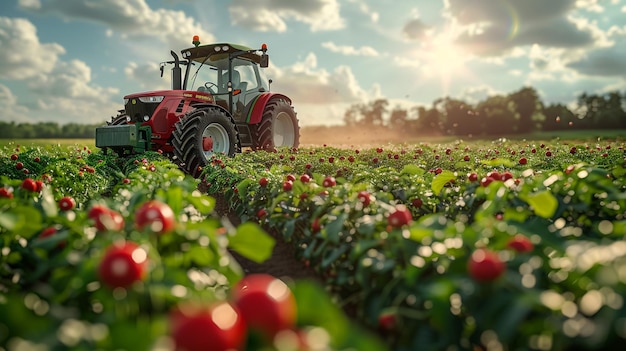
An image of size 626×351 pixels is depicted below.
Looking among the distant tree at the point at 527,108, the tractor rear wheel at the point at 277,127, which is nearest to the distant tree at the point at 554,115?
the distant tree at the point at 527,108

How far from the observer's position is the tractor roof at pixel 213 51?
27.3 ft

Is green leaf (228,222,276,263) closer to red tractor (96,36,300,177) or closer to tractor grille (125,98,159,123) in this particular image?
red tractor (96,36,300,177)

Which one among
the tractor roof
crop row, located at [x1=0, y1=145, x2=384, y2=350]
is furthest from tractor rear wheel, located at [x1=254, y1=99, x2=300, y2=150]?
crop row, located at [x1=0, y1=145, x2=384, y2=350]

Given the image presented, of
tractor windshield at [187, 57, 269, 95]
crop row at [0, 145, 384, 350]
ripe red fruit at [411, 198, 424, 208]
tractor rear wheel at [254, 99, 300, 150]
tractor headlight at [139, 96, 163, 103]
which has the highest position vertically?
tractor windshield at [187, 57, 269, 95]

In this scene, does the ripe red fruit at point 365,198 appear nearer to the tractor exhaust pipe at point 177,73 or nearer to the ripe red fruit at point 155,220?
the ripe red fruit at point 155,220

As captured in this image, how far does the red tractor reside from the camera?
23.3ft

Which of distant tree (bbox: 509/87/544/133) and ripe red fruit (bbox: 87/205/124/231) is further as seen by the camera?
distant tree (bbox: 509/87/544/133)

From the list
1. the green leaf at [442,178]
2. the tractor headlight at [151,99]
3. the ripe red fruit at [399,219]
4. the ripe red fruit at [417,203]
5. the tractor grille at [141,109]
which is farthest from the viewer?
the tractor grille at [141,109]

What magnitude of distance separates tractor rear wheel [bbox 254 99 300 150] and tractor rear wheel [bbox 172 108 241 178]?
53.4 inches

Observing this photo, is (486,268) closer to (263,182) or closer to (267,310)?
(267,310)

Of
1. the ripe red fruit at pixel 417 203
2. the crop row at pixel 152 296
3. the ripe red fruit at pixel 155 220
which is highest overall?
the ripe red fruit at pixel 155 220

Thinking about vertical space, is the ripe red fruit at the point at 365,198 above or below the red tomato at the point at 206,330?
above

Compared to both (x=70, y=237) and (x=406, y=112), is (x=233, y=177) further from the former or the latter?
(x=406, y=112)

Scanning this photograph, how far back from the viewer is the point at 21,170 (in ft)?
20.2
